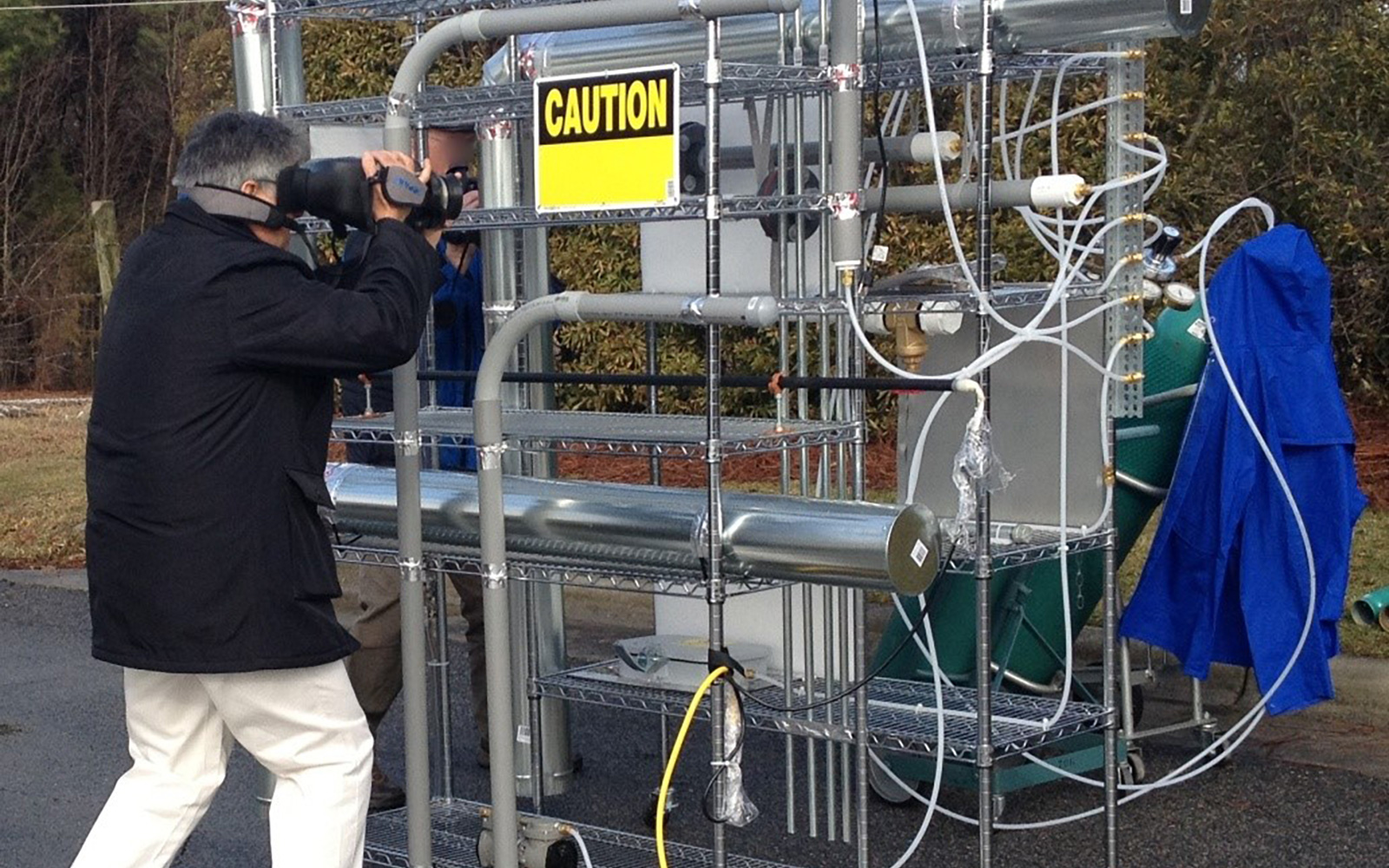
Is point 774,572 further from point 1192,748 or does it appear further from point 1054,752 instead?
point 1192,748

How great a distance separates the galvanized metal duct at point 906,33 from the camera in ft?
13.7

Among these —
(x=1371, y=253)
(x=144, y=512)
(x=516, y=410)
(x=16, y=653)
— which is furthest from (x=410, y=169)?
(x=1371, y=253)

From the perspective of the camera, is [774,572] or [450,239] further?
[450,239]

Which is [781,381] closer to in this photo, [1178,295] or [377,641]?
[1178,295]

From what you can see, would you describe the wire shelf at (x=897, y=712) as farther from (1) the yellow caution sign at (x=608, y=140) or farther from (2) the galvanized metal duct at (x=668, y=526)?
(1) the yellow caution sign at (x=608, y=140)

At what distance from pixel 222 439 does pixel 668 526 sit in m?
1.01

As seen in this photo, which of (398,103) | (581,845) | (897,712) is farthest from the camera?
(897,712)

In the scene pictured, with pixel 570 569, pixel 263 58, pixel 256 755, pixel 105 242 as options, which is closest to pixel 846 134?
pixel 570 569

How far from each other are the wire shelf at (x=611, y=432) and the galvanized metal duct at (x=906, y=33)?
37.5 inches

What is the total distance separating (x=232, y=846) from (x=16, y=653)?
311cm

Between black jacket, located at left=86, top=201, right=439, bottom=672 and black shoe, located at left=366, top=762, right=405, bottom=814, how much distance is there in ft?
6.12

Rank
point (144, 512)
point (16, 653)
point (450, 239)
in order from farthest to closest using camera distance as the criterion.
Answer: point (16, 653)
point (450, 239)
point (144, 512)

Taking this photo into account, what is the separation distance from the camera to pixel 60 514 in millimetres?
11289

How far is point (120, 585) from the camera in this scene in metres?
3.85
